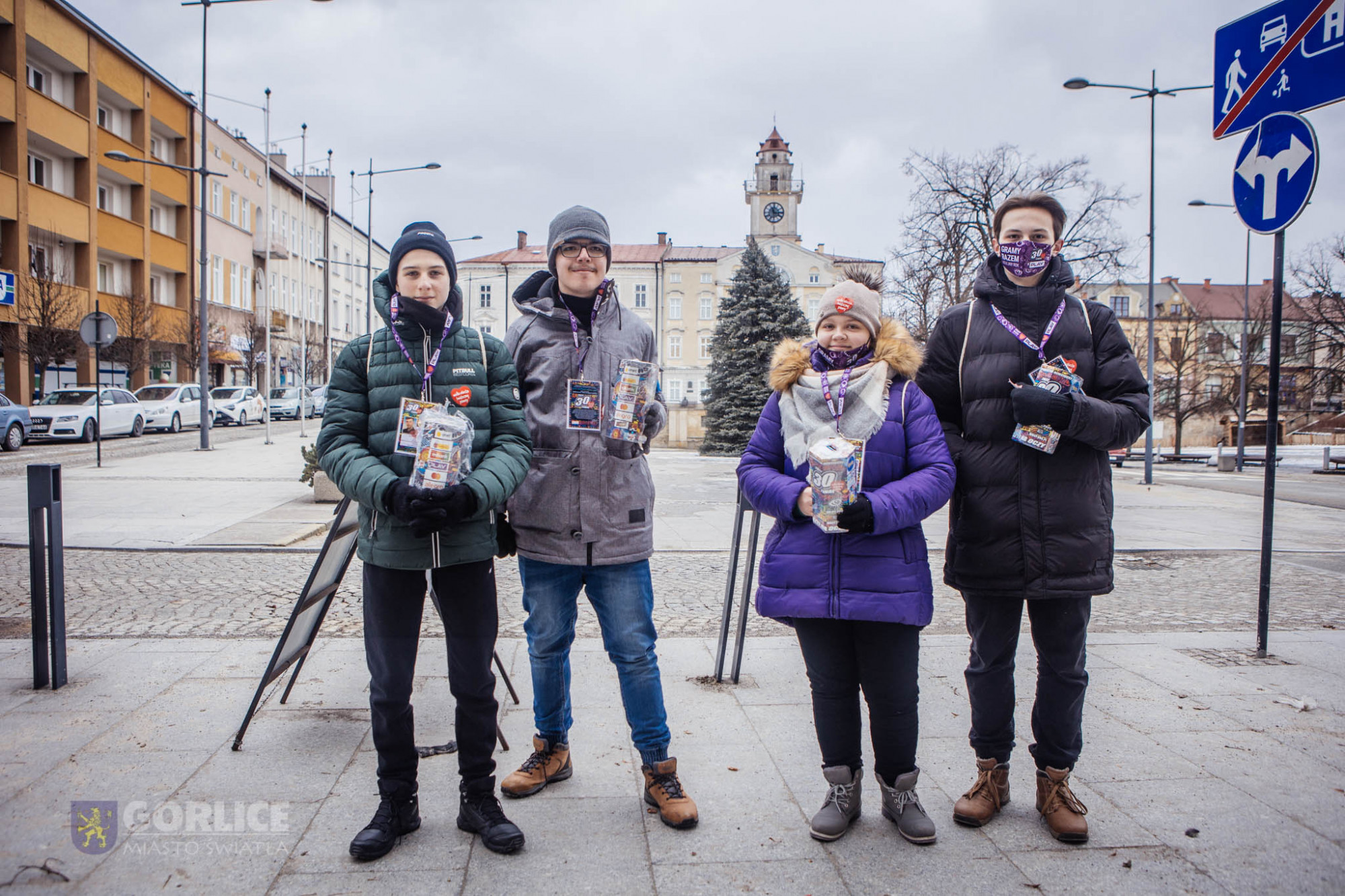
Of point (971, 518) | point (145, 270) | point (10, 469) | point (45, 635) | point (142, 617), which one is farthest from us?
point (145, 270)

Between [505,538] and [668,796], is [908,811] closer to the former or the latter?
[668,796]

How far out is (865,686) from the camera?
2961 mm

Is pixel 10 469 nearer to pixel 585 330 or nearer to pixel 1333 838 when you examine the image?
pixel 585 330

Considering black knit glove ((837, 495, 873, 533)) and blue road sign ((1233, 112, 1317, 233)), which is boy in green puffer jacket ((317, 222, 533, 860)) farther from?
blue road sign ((1233, 112, 1317, 233))

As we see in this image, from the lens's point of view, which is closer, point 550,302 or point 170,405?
point 550,302

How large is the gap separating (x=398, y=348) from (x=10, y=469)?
16533 millimetres

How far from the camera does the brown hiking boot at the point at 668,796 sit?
9.71 ft

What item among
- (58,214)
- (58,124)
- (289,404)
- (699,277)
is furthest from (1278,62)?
(699,277)

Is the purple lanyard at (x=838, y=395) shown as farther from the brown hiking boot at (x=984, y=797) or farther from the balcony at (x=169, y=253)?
the balcony at (x=169, y=253)

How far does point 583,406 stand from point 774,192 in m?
75.8

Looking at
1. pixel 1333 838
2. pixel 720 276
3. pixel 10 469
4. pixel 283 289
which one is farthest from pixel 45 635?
pixel 720 276

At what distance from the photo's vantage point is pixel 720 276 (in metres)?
73.1

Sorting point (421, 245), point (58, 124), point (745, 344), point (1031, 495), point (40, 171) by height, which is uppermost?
point (58, 124)

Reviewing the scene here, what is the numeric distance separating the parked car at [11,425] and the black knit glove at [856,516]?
23.7 m
